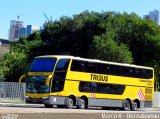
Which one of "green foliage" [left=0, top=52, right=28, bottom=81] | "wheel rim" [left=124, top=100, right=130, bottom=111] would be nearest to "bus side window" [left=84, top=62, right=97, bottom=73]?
"wheel rim" [left=124, top=100, right=130, bottom=111]

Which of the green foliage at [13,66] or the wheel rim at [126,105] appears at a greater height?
the green foliage at [13,66]

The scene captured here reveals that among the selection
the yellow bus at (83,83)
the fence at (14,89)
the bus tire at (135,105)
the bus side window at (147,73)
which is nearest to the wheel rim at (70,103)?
the yellow bus at (83,83)

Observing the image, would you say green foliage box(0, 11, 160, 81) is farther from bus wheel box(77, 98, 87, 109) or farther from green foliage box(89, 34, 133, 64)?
bus wheel box(77, 98, 87, 109)

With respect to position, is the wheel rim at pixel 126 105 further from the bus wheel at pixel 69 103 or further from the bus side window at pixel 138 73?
the bus wheel at pixel 69 103

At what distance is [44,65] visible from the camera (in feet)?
105

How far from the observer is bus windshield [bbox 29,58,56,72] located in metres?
31.6

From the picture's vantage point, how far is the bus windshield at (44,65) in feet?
104

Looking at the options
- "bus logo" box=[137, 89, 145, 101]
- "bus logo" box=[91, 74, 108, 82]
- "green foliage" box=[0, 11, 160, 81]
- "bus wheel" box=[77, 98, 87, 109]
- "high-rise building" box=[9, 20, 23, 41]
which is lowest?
"bus wheel" box=[77, 98, 87, 109]

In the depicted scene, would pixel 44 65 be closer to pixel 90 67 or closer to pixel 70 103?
pixel 70 103

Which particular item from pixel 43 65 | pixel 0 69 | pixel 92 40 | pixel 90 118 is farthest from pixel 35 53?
pixel 90 118

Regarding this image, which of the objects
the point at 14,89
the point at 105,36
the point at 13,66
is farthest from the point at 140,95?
the point at 13,66

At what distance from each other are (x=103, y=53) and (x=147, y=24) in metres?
9.03

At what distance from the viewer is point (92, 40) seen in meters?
55.2

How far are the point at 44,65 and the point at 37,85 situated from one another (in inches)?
56.3
